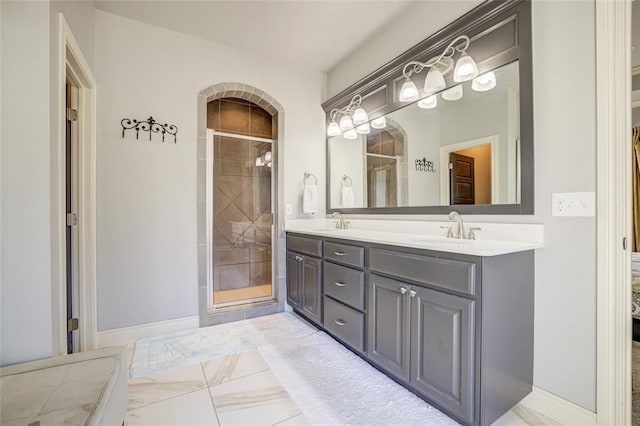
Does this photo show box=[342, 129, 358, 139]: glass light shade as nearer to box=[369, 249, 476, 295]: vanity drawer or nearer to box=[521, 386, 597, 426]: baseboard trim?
box=[369, 249, 476, 295]: vanity drawer

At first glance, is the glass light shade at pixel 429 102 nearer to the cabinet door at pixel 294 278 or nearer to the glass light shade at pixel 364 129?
the glass light shade at pixel 364 129

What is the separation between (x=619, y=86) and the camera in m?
1.30

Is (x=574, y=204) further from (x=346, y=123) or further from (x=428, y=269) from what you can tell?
(x=346, y=123)

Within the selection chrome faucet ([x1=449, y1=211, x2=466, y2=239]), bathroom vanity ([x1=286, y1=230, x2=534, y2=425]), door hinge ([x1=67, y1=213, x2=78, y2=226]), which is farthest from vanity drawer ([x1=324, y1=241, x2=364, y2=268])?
door hinge ([x1=67, y1=213, x2=78, y2=226])

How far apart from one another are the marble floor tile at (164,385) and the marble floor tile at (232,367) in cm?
6

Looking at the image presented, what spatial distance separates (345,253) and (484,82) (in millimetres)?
1460

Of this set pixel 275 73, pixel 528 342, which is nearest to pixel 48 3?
pixel 275 73

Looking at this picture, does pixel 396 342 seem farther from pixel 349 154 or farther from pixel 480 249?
pixel 349 154

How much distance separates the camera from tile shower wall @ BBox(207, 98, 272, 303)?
3.17 meters

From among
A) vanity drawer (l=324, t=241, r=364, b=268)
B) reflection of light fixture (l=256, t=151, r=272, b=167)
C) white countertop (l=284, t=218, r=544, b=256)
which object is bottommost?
vanity drawer (l=324, t=241, r=364, b=268)

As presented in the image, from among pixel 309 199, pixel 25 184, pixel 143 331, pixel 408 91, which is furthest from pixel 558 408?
pixel 143 331

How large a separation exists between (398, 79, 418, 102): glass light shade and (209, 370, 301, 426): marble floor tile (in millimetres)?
2269

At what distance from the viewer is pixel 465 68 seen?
1.82 metres

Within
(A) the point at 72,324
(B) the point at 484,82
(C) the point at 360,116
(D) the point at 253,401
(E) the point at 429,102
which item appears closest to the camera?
(D) the point at 253,401
